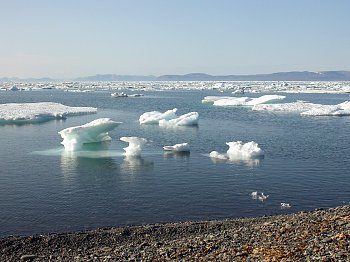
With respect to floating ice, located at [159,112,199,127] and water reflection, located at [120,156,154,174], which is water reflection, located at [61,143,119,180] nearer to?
water reflection, located at [120,156,154,174]

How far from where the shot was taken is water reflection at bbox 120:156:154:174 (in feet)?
69.9

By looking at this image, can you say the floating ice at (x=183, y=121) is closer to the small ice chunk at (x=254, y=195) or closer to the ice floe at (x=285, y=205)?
the small ice chunk at (x=254, y=195)

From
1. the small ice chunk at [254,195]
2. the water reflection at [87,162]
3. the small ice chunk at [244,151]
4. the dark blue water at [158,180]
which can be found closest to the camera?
the dark blue water at [158,180]

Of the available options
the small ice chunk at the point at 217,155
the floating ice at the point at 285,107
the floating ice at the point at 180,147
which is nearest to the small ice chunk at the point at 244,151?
the small ice chunk at the point at 217,155

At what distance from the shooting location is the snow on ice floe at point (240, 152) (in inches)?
925

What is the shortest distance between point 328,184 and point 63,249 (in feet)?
37.4

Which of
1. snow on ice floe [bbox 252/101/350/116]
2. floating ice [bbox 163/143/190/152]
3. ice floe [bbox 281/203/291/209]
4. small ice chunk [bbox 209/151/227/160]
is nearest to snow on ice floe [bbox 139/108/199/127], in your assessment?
floating ice [bbox 163/143/190/152]

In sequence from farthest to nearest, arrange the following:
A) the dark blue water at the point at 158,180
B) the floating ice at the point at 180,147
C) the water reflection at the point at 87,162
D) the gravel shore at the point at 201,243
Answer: the floating ice at the point at 180,147 → the water reflection at the point at 87,162 → the dark blue water at the point at 158,180 → the gravel shore at the point at 201,243

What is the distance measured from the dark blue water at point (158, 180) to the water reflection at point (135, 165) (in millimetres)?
48

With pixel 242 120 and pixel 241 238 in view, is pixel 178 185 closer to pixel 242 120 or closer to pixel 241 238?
pixel 241 238

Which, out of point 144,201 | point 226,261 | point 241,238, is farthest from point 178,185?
point 226,261

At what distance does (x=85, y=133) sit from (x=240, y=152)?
364 inches

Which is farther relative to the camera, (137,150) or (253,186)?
(137,150)

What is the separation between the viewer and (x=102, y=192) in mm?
17891
